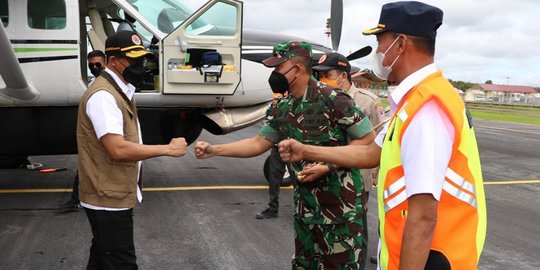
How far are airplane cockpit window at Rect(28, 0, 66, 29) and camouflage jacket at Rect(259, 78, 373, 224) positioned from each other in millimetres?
4201

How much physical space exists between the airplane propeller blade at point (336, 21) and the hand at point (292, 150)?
6.05 m

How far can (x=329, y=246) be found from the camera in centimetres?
291

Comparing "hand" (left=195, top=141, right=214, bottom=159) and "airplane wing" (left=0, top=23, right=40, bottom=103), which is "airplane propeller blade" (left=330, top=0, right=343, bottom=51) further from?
"hand" (left=195, top=141, right=214, bottom=159)

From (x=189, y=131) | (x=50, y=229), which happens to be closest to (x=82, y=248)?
(x=50, y=229)

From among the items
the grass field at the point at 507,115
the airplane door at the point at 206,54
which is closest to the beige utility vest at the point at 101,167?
the airplane door at the point at 206,54

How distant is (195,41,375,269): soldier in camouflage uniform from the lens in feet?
9.54

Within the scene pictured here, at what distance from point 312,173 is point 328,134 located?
10.6 inches

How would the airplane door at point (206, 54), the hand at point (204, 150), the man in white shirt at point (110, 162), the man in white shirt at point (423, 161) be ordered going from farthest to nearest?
the airplane door at point (206, 54), the hand at point (204, 150), the man in white shirt at point (110, 162), the man in white shirt at point (423, 161)

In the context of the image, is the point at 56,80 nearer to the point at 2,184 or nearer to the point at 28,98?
the point at 28,98

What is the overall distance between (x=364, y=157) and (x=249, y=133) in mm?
13113

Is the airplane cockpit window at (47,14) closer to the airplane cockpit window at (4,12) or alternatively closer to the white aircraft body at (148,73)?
the white aircraft body at (148,73)

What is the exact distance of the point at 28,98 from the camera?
19.4 ft

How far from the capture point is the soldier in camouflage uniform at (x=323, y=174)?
2.91 metres

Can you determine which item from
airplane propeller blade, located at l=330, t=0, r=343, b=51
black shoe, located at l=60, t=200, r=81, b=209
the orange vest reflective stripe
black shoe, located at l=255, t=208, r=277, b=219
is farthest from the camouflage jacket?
airplane propeller blade, located at l=330, t=0, r=343, b=51
